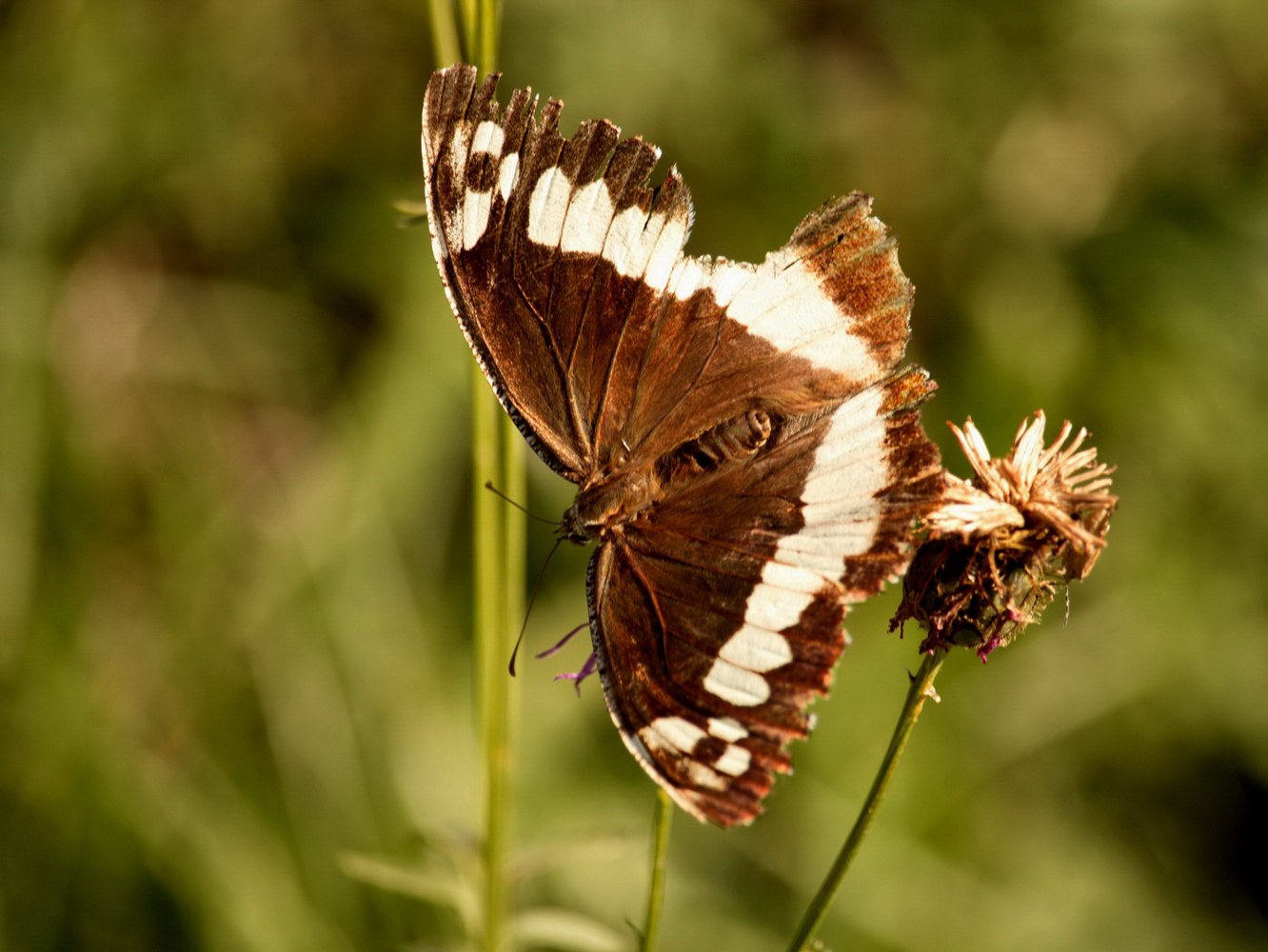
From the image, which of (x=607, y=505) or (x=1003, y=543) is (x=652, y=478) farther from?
(x=1003, y=543)

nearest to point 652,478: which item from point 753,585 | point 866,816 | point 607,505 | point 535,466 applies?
point 607,505

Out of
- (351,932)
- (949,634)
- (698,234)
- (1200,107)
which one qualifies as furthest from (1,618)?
(1200,107)

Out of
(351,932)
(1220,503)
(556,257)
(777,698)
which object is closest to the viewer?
(777,698)

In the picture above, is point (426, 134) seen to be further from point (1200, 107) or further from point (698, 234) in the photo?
point (1200, 107)

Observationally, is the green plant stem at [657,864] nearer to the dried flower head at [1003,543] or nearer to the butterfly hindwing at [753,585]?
the butterfly hindwing at [753,585]

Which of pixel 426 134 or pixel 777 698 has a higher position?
pixel 426 134

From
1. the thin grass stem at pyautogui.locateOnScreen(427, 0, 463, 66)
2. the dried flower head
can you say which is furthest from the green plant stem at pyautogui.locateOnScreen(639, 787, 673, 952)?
the thin grass stem at pyautogui.locateOnScreen(427, 0, 463, 66)

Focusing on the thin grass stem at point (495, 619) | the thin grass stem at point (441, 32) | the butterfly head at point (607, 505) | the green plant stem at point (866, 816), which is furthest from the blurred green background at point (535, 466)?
the thin grass stem at point (441, 32)
